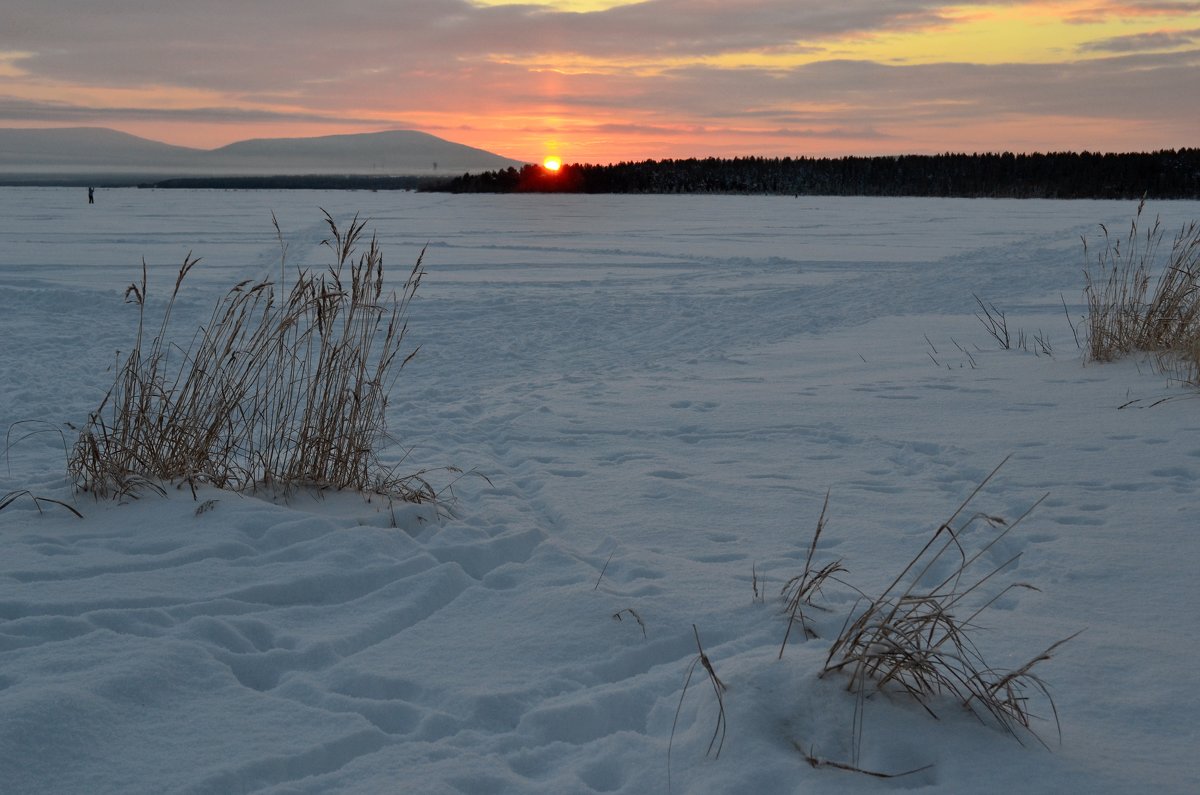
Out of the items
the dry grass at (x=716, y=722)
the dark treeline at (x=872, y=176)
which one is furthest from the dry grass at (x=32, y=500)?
the dark treeline at (x=872, y=176)

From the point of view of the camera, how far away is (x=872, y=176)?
7681 centimetres

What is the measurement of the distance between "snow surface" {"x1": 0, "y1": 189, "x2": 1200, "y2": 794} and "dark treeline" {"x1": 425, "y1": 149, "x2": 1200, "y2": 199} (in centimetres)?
5804

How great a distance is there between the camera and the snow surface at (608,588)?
2.23m

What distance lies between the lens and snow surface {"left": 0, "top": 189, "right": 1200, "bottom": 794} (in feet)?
7.30

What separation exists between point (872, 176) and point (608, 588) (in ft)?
260

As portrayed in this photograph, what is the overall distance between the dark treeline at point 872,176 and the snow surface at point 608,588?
58.0 m

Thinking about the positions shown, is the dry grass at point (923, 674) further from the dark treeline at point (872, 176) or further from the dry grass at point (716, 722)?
the dark treeline at point (872, 176)

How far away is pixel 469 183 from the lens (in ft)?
242

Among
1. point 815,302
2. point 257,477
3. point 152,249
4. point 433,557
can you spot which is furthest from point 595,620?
point 152,249

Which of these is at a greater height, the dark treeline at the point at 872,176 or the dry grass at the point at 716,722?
the dark treeline at the point at 872,176

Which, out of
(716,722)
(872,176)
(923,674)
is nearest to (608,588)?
(716,722)

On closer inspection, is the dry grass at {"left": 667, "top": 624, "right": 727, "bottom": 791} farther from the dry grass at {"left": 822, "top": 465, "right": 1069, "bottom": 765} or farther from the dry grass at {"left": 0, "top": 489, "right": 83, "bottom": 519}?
the dry grass at {"left": 0, "top": 489, "right": 83, "bottom": 519}

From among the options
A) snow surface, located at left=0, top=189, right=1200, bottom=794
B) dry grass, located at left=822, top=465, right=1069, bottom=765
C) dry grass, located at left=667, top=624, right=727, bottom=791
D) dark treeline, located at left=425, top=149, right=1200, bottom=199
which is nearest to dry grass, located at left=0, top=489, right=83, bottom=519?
snow surface, located at left=0, top=189, right=1200, bottom=794

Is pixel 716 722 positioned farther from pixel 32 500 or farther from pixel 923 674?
pixel 32 500
